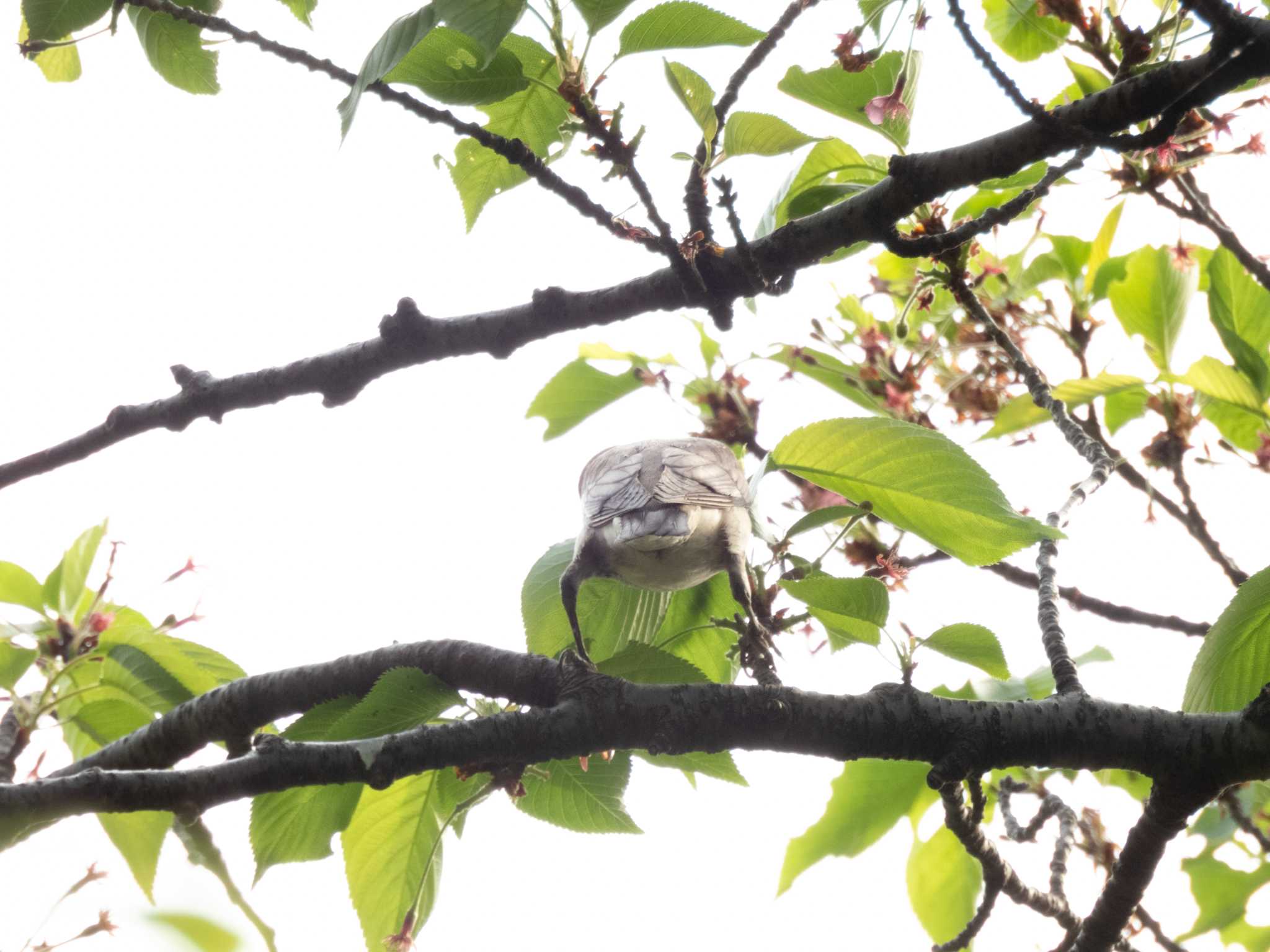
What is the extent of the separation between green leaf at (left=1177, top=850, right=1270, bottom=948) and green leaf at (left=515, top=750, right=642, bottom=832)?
185 centimetres

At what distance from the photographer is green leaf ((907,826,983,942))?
9.18 ft

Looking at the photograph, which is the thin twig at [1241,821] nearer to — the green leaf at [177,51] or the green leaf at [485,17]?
the green leaf at [485,17]

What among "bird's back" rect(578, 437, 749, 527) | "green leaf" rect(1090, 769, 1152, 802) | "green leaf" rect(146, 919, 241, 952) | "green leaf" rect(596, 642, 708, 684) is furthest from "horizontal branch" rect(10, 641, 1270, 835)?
"green leaf" rect(1090, 769, 1152, 802)

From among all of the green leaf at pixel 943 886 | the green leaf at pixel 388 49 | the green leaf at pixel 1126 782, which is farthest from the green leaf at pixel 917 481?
the green leaf at pixel 1126 782

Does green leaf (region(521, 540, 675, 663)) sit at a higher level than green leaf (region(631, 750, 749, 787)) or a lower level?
higher

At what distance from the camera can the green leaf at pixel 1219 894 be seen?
2.95m

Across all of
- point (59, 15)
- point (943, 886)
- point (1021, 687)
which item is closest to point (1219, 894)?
point (943, 886)

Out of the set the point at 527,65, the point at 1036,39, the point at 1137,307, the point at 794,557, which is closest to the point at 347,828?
the point at 794,557

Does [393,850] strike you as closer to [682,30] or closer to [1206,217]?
[682,30]

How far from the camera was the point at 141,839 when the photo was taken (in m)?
2.17

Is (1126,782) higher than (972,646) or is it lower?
higher

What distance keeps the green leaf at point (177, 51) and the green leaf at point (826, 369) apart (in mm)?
1687

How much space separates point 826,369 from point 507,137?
52.2 inches

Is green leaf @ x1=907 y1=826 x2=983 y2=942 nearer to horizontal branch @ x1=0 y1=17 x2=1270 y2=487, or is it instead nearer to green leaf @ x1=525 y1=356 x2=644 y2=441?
green leaf @ x1=525 y1=356 x2=644 y2=441
